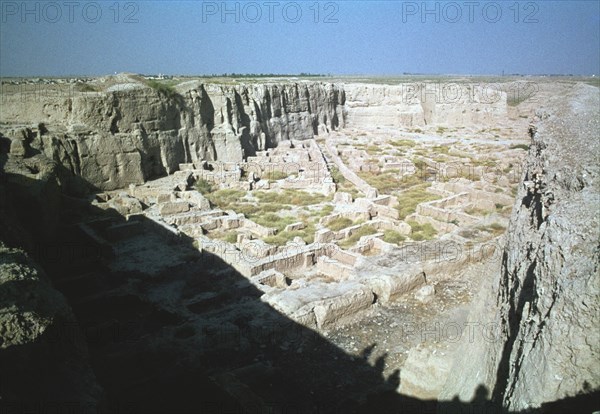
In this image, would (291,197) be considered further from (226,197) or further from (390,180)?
(390,180)

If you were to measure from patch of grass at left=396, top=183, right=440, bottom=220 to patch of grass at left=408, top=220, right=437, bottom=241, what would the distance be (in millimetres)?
1392

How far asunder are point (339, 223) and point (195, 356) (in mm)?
9585

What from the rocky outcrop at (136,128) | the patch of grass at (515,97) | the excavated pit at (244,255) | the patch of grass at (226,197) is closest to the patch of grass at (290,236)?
the excavated pit at (244,255)

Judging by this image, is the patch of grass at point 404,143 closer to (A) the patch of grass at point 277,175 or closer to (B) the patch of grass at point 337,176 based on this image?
(B) the patch of grass at point 337,176

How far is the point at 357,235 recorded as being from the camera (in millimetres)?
14664

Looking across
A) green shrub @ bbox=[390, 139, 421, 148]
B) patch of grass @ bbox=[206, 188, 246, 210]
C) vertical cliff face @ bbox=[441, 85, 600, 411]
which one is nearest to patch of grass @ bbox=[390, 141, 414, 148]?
green shrub @ bbox=[390, 139, 421, 148]

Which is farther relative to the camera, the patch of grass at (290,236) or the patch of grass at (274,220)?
→ the patch of grass at (274,220)

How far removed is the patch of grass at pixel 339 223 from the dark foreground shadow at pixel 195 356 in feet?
17.6

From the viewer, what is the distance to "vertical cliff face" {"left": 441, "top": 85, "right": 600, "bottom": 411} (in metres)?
2.47

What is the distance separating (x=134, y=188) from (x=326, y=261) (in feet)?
43.1

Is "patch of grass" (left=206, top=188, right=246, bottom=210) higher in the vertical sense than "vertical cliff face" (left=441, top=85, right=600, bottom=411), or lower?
lower

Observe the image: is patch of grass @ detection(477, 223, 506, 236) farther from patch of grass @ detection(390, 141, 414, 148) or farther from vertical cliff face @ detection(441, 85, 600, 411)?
patch of grass @ detection(390, 141, 414, 148)

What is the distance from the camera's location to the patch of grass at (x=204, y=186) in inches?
878

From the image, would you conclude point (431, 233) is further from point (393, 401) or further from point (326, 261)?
point (393, 401)
